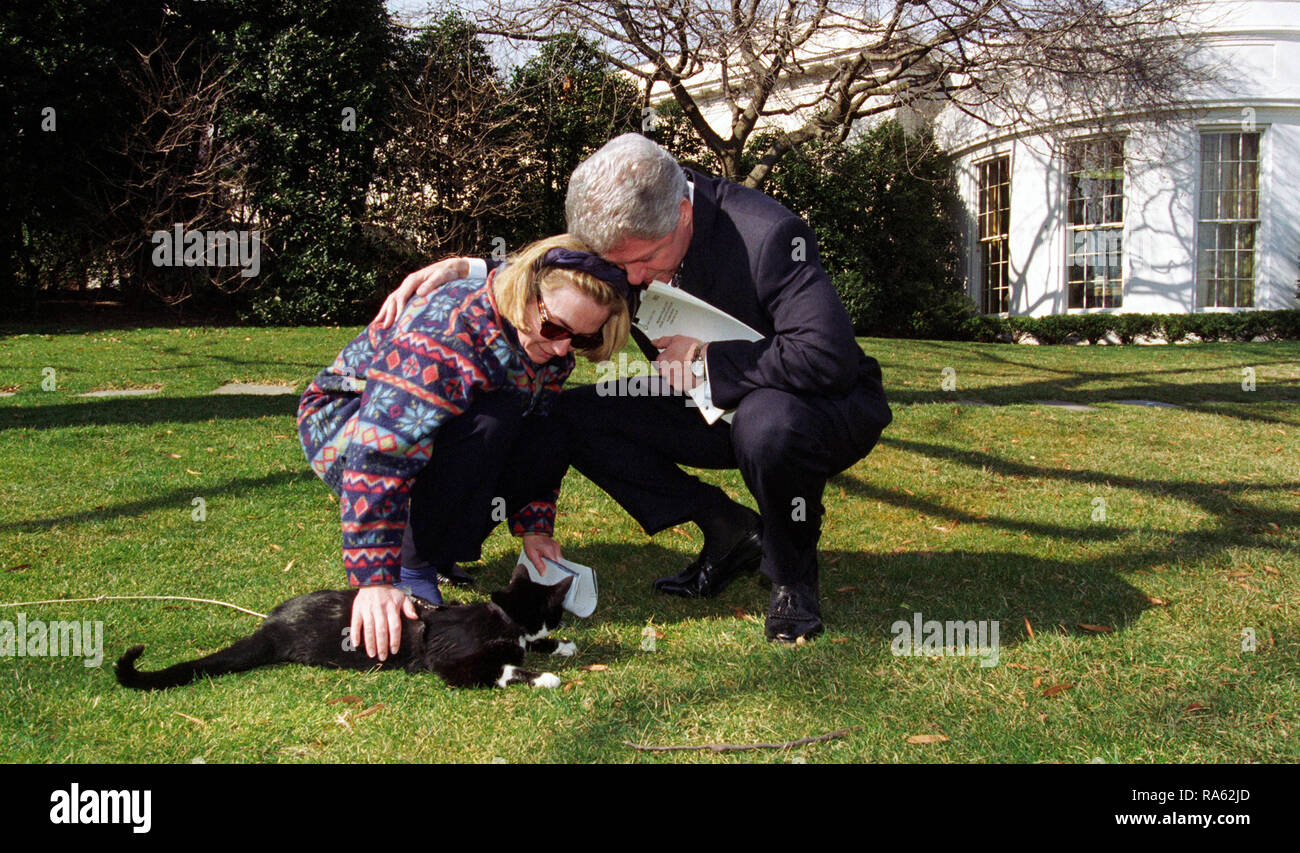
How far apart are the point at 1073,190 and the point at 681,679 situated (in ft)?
55.5

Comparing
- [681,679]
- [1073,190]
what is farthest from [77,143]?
[1073,190]

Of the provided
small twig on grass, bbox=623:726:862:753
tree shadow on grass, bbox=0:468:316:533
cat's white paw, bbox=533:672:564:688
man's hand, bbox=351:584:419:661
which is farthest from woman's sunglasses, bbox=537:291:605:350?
tree shadow on grass, bbox=0:468:316:533

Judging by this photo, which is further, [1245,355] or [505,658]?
[1245,355]

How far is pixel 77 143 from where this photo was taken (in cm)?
1244

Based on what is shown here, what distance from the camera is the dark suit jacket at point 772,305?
8.96 feet

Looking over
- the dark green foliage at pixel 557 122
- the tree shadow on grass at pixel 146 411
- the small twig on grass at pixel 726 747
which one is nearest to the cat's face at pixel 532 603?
the small twig on grass at pixel 726 747

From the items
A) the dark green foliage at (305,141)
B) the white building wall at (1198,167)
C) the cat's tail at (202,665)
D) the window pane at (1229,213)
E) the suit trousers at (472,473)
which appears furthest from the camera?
the window pane at (1229,213)

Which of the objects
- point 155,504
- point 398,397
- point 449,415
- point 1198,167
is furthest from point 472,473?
point 1198,167

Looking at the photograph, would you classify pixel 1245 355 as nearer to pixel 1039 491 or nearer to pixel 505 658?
pixel 1039 491

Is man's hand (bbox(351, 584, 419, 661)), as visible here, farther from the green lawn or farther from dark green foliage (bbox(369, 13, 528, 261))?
dark green foliage (bbox(369, 13, 528, 261))

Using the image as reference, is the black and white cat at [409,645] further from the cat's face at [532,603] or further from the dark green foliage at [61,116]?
the dark green foliage at [61,116]

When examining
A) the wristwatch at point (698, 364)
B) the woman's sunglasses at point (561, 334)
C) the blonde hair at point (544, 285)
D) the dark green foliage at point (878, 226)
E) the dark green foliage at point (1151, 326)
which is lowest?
the wristwatch at point (698, 364)

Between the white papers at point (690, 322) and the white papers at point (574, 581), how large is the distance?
708 mm
